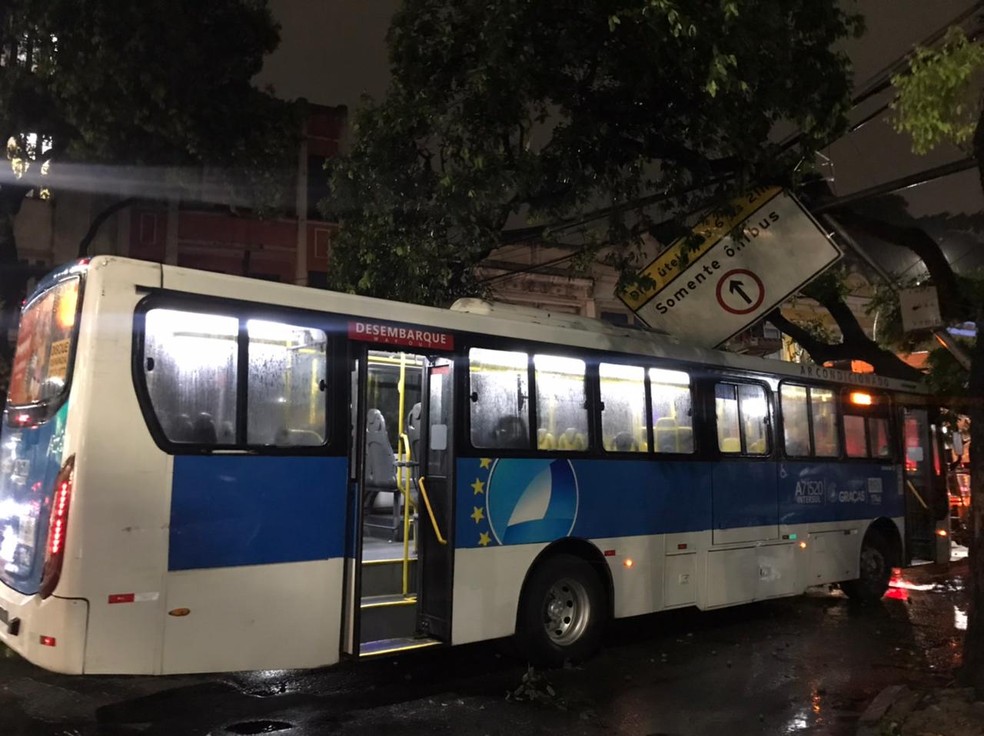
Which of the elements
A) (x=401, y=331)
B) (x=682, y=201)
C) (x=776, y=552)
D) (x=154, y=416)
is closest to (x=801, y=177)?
(x=682, y=201)

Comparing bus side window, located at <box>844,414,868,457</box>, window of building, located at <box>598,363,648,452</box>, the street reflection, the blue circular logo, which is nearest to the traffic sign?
window of building, located at <box>598,363,648,452</box>

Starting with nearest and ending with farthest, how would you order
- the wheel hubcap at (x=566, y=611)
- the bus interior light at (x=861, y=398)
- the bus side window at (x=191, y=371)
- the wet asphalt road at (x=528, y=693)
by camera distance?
the bus side window at (x=191, y=371), the wet asphalt road at (x=528, y=693), the wheel hubcap at (x=566, y=611), the bus interior light at (x=861, y=398)

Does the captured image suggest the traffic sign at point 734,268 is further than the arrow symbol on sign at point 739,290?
No

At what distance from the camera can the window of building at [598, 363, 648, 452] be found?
7.98 metres

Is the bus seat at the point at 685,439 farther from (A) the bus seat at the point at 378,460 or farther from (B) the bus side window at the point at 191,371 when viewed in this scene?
(B) the bus side window at the point at 191,371

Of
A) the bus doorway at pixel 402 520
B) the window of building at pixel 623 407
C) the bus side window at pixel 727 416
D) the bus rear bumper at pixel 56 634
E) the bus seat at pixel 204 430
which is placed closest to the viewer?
the bus rear bumper at pixel 56 634

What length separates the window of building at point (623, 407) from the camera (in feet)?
26.2

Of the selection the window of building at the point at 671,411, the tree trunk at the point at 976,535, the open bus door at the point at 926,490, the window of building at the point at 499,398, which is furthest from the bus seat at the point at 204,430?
the open bus door at the point at 926,490

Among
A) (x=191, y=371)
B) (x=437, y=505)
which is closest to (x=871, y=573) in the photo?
(x=437, y=505)

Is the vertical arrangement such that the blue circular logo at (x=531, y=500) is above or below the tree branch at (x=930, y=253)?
below

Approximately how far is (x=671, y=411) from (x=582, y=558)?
1913mm

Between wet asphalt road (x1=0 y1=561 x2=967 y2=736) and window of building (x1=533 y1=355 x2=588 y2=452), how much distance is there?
207 centimetres

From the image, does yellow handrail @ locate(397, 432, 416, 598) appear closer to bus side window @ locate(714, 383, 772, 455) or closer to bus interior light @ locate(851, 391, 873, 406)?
bus side window @ locate(714, 383, 772, 455)

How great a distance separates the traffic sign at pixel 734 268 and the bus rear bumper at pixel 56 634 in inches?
265
